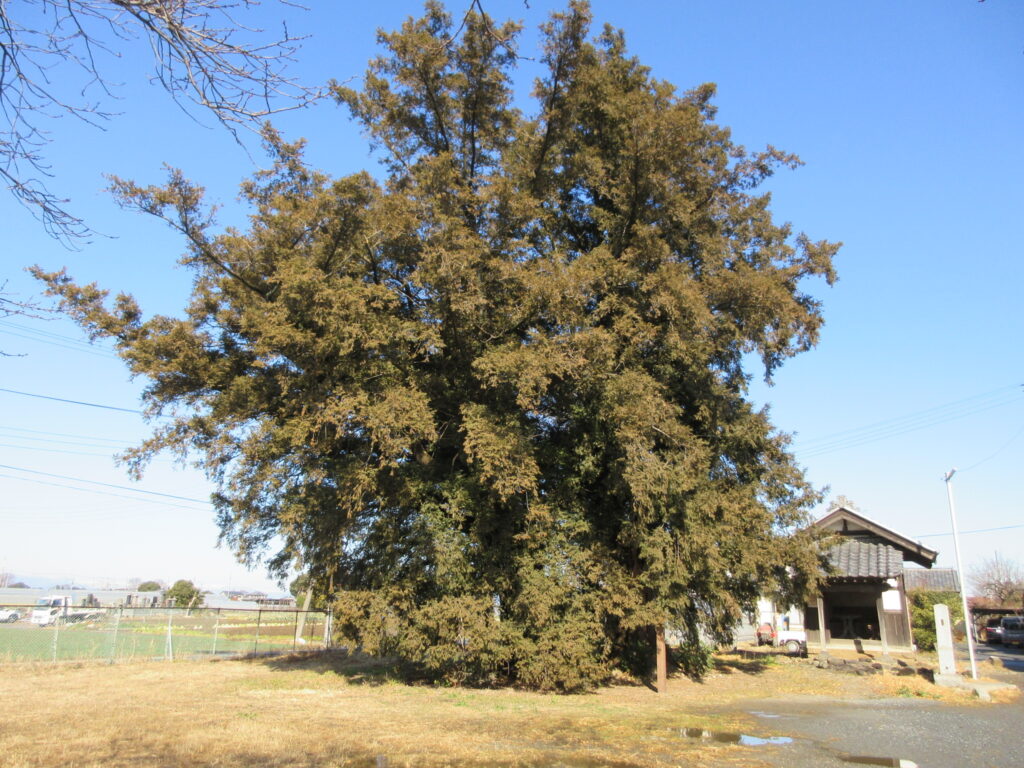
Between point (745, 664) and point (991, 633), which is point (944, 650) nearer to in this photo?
point (745, 664)

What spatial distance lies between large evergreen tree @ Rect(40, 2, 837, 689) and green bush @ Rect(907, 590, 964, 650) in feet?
52.1

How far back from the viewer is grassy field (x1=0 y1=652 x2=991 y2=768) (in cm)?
811

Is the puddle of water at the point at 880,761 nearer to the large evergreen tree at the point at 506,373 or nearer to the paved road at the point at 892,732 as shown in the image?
the paved road at the point at 892,732

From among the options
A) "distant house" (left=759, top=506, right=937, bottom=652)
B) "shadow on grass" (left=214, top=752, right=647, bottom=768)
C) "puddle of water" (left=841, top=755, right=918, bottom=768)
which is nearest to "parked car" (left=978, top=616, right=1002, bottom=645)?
"distant house" (left=759, top=506, right=937, bottom=652)

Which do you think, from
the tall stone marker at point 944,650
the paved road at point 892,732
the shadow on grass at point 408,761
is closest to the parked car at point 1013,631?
the tall stone marker at point 944,650

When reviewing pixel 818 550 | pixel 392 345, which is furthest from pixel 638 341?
pixel 818 550

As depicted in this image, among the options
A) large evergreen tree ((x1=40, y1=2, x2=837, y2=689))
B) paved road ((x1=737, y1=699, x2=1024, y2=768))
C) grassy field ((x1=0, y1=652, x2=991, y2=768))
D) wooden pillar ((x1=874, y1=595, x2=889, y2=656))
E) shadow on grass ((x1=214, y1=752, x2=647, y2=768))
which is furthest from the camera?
wooden pillar ((x1=874, y1=595, x2=889, y2=656))

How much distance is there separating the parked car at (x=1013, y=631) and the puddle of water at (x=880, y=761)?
3673 cm

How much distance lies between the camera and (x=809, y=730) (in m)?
11.2

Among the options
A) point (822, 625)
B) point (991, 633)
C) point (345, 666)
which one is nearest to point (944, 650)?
point (822, 625)

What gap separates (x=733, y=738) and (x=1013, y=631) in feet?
125

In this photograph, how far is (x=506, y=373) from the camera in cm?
1474

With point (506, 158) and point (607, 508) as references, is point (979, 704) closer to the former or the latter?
point (607, 508)

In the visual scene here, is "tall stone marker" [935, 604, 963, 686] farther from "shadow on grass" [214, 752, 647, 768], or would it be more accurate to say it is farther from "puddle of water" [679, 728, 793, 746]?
"shadow on grass" [214, 752, 647, 768]
